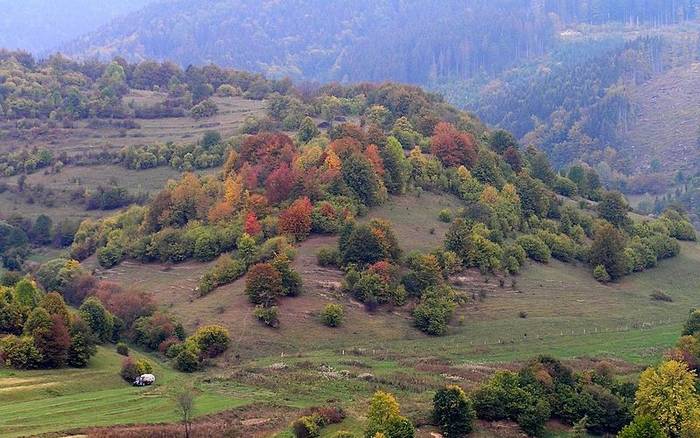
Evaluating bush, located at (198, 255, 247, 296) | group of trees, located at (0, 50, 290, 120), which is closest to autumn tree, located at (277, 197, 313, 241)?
Answer: bush, located at (198, 255, 247, 296)

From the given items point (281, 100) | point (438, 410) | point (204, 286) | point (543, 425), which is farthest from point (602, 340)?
point (281, 100)

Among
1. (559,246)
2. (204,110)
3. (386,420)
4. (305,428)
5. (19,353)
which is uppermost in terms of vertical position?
(204,110)

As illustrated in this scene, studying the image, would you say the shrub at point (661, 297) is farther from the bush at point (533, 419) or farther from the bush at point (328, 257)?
the bush at point (533, 419)

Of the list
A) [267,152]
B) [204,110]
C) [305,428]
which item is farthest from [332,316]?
[204,110]

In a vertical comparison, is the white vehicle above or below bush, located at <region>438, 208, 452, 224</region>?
above

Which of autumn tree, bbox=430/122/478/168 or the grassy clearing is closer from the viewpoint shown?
the grassy clearing

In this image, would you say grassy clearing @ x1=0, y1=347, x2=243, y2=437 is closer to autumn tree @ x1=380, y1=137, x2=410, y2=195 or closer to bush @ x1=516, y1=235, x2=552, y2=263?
autumn tree @ x1=380, y1=137, x2=410, y2=195

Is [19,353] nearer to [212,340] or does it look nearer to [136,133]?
[212,340]
